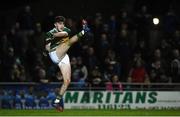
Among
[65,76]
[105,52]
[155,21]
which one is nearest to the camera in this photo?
[65,76]

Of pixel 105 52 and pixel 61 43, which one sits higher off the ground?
pixel 61 43

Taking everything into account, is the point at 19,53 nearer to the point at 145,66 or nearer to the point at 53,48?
the point at 145,66

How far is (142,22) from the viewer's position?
23.3 metres

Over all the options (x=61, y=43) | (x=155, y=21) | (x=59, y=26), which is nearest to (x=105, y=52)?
(x=155, y=21)

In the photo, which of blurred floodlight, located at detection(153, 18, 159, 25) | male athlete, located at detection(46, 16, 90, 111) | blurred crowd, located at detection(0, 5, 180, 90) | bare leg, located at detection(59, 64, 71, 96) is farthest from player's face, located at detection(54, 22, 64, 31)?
blurred floodlight, located at detection(153, 18, 159, 25)

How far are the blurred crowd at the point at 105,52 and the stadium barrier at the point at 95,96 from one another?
0.25 m

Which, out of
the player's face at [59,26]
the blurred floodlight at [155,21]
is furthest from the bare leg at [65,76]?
the blurred floodlight at [155,21]

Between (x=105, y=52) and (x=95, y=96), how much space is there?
176 centimetres

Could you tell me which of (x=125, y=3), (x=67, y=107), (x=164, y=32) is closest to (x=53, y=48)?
(x=67, y=107)

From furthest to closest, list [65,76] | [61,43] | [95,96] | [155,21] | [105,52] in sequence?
1. [155,21]
2. [105,52]
3. [95,96]
4. [61,43]
5. [65,76]

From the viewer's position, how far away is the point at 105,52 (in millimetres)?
22469

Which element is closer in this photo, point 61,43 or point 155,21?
point 61,43

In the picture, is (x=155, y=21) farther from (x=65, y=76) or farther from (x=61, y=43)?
(x=65, y=76)

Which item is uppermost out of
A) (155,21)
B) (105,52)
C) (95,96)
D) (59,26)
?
(155,21)
